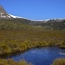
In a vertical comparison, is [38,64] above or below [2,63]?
below

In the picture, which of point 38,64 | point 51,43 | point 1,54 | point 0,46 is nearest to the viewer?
point 38,64

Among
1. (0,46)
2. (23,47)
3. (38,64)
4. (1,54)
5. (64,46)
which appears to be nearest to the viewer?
(38,64)

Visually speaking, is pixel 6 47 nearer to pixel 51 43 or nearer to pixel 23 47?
pixel 23 47

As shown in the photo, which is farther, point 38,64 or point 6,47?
point 6,47

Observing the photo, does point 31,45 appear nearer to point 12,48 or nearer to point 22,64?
point 12,48

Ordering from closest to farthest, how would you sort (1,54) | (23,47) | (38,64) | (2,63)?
1. (2,63)
2. (38,64)
3. (1,54)
4. (23,47)

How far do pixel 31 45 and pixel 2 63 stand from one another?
107ft

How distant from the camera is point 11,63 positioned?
69.4 feet

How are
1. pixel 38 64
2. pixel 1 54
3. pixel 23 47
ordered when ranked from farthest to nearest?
pixel 23 47, pixel 1 54, pixel 38 64

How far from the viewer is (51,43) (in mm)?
59000

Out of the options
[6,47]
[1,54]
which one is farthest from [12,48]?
[1,54]

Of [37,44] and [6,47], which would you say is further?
[37,44]

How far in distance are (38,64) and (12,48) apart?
15.0 metres

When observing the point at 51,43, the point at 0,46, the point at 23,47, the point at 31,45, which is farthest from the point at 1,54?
the point at 51,43
